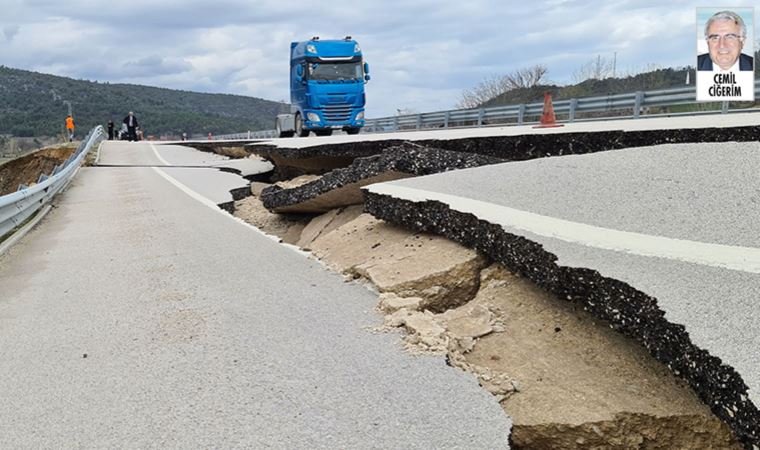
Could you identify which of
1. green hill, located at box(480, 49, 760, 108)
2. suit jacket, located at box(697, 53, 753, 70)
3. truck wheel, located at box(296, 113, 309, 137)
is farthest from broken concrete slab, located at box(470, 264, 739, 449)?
green hill, located at box(480, 49, 760, 108)

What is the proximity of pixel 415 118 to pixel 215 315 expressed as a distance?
30.3 metres

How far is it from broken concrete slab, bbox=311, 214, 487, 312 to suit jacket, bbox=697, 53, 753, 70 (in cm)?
1565

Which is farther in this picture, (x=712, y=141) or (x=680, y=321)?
(x=712, y=141)

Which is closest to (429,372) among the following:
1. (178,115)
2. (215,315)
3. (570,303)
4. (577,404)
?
(577,404)

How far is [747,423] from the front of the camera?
257 cm

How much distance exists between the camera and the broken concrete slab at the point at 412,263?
5.03 m

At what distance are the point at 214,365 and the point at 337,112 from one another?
22.4 metres

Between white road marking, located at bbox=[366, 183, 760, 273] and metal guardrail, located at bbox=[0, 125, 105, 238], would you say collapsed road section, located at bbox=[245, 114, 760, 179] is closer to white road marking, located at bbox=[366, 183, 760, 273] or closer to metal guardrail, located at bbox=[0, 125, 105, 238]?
white road marking, located at bbox=[366, 183, 760, 273]

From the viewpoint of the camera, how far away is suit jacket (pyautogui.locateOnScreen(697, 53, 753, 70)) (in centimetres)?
1862

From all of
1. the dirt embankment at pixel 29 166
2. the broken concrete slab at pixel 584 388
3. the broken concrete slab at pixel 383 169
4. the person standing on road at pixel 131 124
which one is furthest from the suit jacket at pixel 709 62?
the person standing on road at pixel 131 124

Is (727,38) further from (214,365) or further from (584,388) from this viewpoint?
(214,365)

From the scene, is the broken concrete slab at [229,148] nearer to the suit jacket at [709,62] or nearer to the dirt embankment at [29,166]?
the dirt embankment at [29,166]

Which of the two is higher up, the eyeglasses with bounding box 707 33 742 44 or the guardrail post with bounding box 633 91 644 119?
the eyeglasses with bounding box 707 33 742 44

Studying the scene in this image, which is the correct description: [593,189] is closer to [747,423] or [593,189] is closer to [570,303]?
[570,303]
